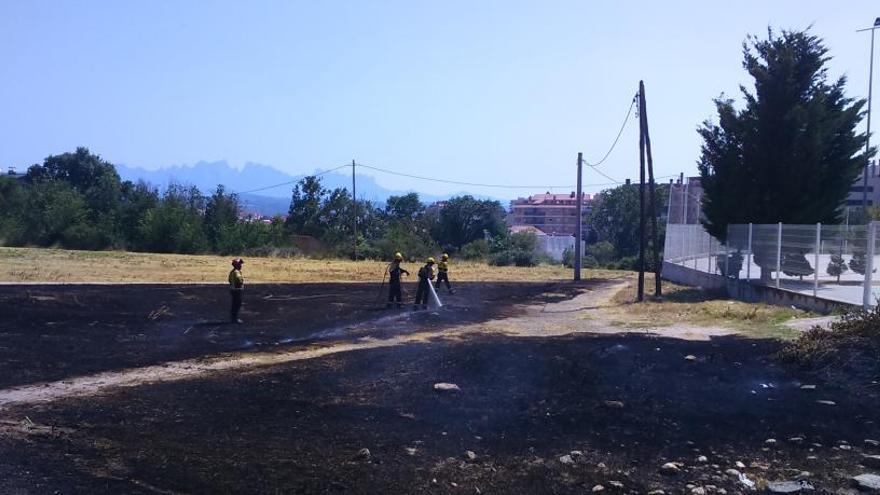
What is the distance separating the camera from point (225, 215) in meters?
66.8

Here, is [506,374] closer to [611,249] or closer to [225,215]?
[225,215]

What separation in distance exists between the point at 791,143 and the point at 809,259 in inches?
302

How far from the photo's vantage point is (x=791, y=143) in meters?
24.8

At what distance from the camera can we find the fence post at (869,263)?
15.0 m

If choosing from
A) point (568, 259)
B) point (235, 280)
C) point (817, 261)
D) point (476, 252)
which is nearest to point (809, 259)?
point (817, 261)

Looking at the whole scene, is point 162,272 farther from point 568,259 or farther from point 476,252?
point 568,259

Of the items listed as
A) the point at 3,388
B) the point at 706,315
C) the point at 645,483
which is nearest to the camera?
the point at 645,483

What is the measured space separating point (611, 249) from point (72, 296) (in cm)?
5986

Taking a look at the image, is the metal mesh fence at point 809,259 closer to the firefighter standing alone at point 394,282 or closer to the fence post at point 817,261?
the fence post at point 817,261

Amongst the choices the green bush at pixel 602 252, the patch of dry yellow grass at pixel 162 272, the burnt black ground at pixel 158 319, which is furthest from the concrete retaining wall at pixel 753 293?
the green bush at pixel 602 252

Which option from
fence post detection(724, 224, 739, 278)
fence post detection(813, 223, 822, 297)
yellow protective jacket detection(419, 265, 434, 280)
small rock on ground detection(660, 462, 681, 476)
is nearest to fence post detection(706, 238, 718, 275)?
fence post detection(724, 224, 739, 278)

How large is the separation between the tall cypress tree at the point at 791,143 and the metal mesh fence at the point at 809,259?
1927 millimetres

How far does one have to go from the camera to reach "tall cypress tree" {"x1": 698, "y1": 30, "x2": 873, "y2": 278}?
24.5 meters

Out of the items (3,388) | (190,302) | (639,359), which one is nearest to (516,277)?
(190,302)
